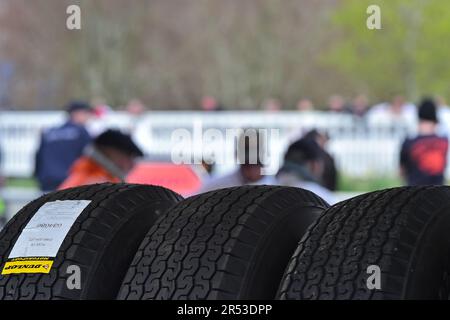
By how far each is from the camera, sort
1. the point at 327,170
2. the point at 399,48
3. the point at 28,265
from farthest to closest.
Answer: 1. the point at 399,48
2. the point at 327,170
3. the point at 28,265

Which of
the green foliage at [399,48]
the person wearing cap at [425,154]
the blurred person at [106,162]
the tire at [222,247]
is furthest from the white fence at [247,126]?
the tire at [222,247]

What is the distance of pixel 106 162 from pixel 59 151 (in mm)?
3614

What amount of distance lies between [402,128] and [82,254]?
14.4 metres

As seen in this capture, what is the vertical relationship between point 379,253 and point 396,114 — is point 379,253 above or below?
above

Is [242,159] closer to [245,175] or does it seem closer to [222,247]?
[245,175]

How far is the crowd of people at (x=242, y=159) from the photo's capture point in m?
5.32

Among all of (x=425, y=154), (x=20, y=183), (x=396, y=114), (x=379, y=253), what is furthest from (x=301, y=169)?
(x=20, y=183)

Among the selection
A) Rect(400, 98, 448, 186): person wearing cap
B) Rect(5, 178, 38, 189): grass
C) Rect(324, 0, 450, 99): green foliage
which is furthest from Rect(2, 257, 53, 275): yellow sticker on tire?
Rect(324, 0, 450, 99): green foliage

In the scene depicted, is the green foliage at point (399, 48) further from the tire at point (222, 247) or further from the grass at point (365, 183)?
the tire at point (222, 247)

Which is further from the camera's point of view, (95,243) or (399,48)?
(399,48)

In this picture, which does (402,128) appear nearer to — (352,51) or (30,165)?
(30,165)

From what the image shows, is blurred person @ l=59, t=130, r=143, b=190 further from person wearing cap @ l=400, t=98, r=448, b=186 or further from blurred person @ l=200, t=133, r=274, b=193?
person wearing cap @ l=400, t=98, r=448, b=186

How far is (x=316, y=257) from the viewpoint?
1792 mm

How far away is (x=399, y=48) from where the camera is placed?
76.1ft
